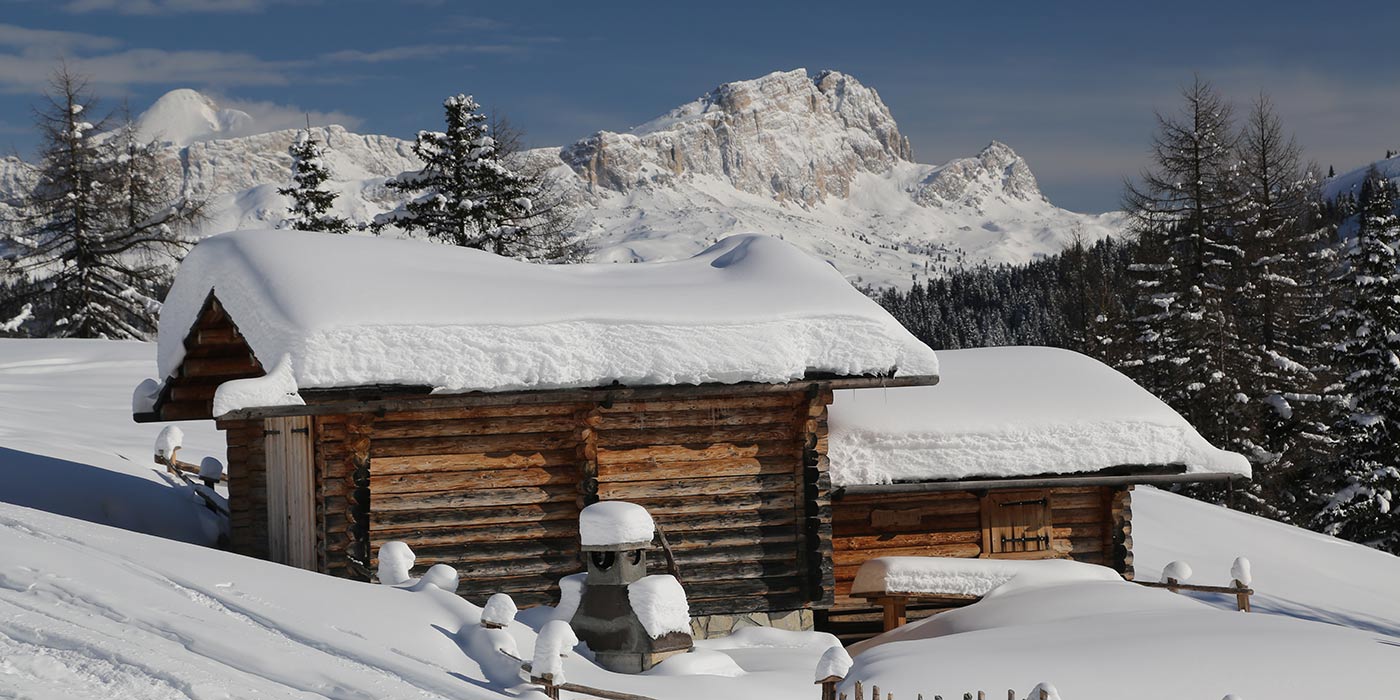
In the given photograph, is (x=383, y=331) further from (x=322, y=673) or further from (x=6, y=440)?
(x=6, y=440)

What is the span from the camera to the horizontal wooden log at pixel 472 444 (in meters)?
11.4

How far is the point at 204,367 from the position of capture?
44.3 ft

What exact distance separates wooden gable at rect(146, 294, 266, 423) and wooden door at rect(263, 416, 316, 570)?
3.03 feet

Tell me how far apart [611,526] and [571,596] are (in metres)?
0.78

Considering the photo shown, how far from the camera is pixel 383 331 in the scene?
35.0ft

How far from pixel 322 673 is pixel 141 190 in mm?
31415

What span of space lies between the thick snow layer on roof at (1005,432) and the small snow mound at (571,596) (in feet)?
14.0

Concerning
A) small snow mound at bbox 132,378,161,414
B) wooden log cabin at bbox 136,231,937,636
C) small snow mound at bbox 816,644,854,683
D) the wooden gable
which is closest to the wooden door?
wooden log cabin at bbox 136,231,937,636

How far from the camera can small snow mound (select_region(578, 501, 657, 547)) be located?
30.8 ft

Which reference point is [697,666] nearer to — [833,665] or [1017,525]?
[833,665]

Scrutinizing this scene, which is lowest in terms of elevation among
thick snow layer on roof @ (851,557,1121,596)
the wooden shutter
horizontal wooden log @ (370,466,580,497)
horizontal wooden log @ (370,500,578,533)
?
thick snow layer on roof @ (851,557,1121,596)

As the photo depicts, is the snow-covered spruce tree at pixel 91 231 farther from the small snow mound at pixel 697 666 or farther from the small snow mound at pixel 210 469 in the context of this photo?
the small snow mound at pixel 697 666

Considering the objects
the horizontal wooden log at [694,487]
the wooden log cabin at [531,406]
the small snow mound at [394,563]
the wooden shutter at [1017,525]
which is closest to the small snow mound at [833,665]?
the small snow mound at [394,563]

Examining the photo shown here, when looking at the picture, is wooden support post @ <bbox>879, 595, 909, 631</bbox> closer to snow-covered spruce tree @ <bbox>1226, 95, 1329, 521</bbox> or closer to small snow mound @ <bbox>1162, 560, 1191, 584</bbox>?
small snow mound @ <bbox>1162, 560, 1191, 584</bbox>
